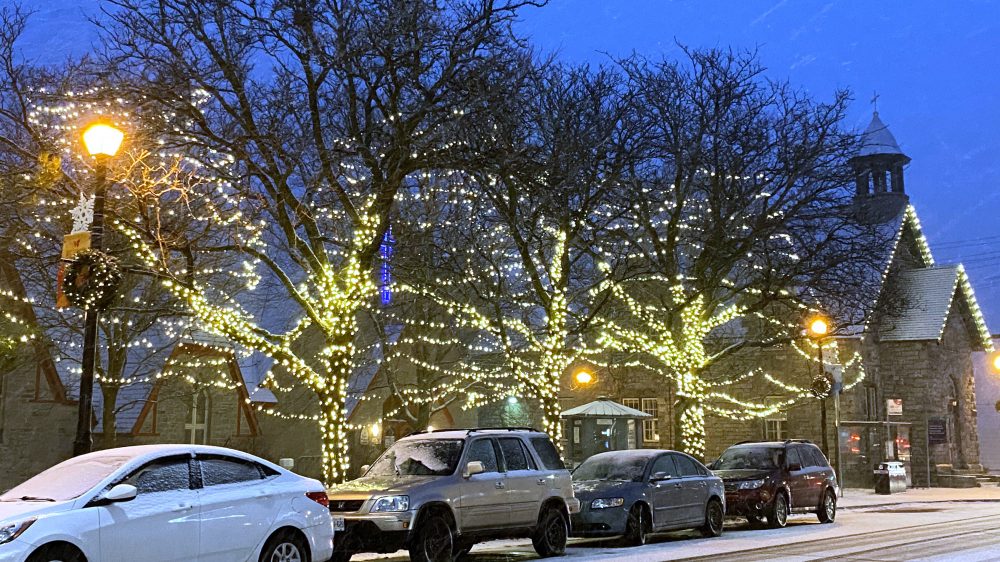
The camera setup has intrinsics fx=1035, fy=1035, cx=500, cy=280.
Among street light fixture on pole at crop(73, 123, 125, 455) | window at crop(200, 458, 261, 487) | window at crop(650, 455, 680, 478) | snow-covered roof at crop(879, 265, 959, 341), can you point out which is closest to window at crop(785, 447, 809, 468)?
window at crop(650, 455, 680, 478)

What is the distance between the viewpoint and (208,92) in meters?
19.1

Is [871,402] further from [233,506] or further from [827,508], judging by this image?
[233,506]

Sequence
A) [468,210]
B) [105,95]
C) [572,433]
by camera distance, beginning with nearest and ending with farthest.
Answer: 1. [105,95]
2. [468,210]
3. [572,433]

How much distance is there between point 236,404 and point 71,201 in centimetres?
1945

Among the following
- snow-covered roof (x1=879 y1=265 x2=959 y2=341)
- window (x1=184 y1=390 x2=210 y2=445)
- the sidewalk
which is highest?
snow-covered roof (x1=879 y1=265 x2=959 y2=341)

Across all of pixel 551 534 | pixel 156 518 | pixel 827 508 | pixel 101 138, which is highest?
pixel 101 138

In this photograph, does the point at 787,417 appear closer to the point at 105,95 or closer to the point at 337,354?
the point at 337,354

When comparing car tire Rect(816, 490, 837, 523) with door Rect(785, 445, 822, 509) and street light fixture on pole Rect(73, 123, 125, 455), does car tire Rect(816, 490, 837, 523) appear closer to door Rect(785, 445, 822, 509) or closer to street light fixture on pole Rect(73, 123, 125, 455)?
door Rect(785, 445, 822, 509)

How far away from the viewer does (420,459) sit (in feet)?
49.3

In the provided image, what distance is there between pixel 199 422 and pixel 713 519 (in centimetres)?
2225

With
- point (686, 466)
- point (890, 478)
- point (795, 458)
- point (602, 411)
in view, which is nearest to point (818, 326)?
point (795, 458)

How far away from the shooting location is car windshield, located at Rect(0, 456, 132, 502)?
9.95 m

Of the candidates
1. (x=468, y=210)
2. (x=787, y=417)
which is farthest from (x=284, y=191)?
(x=787, y=417)

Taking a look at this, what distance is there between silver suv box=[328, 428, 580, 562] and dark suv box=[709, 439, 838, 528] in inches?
257
